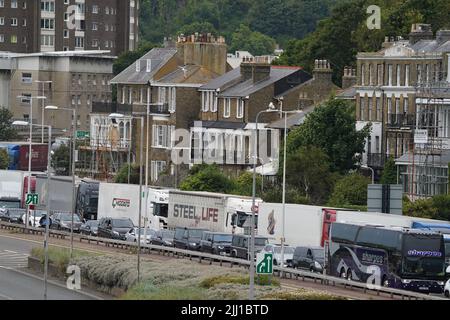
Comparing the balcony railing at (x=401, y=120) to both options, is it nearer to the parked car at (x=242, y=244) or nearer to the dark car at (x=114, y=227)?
the dark car at (x=114, y=227)

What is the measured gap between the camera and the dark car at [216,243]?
3317 inches

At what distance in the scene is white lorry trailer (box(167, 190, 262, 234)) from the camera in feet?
301

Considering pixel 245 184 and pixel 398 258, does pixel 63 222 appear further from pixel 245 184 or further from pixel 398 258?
pixel 398 258

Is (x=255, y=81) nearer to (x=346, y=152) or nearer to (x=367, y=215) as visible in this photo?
(x=346, y=152)

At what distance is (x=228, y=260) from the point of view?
258 ft

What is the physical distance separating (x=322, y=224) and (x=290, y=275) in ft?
20.9

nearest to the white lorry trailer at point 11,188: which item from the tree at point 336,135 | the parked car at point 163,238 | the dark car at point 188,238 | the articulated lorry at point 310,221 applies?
the tree at point 336,135

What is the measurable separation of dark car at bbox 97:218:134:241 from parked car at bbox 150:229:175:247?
11.9 ft

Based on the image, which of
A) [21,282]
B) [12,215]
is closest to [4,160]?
[12,215]

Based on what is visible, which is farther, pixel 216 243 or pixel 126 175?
pixel 126 175

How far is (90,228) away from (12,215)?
12054 millimetres

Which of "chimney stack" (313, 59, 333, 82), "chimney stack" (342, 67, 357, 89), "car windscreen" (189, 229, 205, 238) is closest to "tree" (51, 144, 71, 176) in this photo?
"chimney stack" (313, 59, 333, 82)

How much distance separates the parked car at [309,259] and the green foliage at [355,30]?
169ft

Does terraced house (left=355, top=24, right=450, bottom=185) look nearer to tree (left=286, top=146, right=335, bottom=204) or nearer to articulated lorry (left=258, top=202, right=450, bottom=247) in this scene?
tree (left=286, top=146, right=335, bottom=204)
